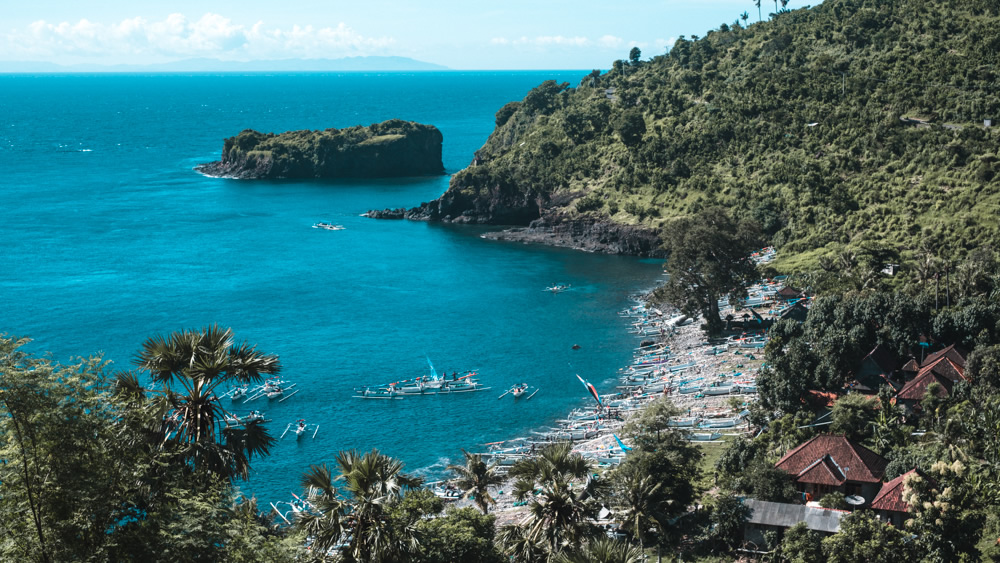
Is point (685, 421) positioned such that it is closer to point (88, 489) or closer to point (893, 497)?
point (893, 497)

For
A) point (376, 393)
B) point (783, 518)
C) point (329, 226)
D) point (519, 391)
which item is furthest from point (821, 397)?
point (329, 226)

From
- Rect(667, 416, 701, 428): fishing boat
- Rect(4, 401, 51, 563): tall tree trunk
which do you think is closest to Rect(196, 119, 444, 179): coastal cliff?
Rect(667, 416, 701, 428): fishing boat

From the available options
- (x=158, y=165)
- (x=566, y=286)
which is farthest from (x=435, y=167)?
(x=566, y=286)

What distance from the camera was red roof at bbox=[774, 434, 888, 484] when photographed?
144ft

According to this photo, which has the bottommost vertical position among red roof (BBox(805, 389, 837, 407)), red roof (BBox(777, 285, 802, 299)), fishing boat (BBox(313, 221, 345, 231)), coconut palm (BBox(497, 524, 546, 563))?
fishing boat (BBox(313, 221, 345, 231))

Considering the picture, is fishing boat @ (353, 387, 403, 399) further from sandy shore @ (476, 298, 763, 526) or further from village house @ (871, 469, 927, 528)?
village house @ (871, 469, 927, 528)

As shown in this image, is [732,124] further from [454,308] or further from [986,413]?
[986,413]

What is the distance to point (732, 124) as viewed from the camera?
399 ft

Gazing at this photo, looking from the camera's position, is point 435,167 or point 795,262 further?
point 435,167

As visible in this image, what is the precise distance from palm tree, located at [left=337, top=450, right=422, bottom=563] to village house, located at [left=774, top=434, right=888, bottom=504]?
27.0 meters

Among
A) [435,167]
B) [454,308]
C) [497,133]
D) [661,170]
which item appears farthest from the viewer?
[435,167]

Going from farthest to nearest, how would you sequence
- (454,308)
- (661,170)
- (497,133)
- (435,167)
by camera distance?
(435,167), (497,133), (661,170), (454,308)

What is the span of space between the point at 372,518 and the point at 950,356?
4818 centimetres

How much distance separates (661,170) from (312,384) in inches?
2537
